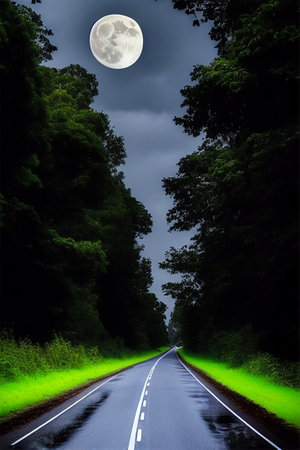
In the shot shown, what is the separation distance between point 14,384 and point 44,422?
6.45m

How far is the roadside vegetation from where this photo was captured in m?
15.3

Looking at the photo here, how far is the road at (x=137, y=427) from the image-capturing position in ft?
29.7

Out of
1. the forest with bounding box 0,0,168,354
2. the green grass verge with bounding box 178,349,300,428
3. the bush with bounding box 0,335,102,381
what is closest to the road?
the green grass verge with bounding box 178,349,300,428

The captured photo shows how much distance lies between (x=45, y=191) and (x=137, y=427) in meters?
17.9

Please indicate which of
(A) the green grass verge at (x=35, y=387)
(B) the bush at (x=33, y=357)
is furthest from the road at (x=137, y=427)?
(B) the bush at (x=33, y=357)

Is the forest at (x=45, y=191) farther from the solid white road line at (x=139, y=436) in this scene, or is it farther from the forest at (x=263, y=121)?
the solid white road line at (x=139, y=436)

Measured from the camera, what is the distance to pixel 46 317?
26.6 metres

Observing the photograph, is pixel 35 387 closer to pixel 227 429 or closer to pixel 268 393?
pixel 268 393

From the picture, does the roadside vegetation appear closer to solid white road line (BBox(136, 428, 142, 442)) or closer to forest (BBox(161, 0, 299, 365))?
solid white road line (BBox(136, 428, 142, 442))

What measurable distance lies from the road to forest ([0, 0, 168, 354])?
807cm

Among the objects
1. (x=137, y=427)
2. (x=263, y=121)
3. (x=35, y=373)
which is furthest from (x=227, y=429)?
(x=35, y=373)

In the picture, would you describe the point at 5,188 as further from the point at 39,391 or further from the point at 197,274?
the point at 197,274

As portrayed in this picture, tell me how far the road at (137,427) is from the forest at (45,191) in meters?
8.07

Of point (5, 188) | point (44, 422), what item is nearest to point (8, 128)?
point (5, 188)
